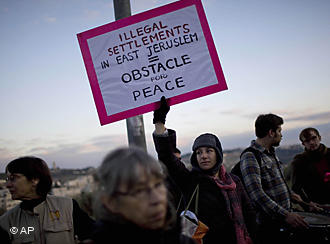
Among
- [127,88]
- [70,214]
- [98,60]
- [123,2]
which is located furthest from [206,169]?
[123,2]

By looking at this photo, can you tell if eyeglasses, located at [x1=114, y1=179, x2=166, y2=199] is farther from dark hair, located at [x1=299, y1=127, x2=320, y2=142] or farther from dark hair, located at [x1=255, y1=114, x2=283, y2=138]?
dark hair, located at [x1=299, y1=127, x2=320, y2=142]

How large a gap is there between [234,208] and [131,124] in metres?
1.26

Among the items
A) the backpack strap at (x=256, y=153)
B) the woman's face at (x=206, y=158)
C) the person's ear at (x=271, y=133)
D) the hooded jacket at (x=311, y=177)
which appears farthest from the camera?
the hooded jacket at (x=311, y=177)

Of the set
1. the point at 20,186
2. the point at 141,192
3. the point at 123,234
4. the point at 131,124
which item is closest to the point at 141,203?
the point at 141,192

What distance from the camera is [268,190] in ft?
11.1

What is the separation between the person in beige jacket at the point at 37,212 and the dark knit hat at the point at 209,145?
1106mm

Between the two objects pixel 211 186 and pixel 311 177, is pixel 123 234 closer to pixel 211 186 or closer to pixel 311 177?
pixel 211 186

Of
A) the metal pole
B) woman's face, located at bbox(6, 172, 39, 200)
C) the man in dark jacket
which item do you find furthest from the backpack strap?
woman's face, located at bbox(6, 172, 39, 200)

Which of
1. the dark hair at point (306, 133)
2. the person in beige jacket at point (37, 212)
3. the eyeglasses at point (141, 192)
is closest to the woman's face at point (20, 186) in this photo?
the person in beige jacket at point (37, 212)

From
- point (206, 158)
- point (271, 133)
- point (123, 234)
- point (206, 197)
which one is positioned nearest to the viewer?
point (123, 234)

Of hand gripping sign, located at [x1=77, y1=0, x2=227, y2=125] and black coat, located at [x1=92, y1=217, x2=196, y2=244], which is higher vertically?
hand gripping sign, located at [x1=77, y1=0, x2=227, y2=125]

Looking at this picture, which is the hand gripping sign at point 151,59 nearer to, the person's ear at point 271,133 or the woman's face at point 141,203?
the person's ear at point 271,133

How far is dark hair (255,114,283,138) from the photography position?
3.61 metres

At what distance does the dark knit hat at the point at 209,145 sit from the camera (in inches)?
116
